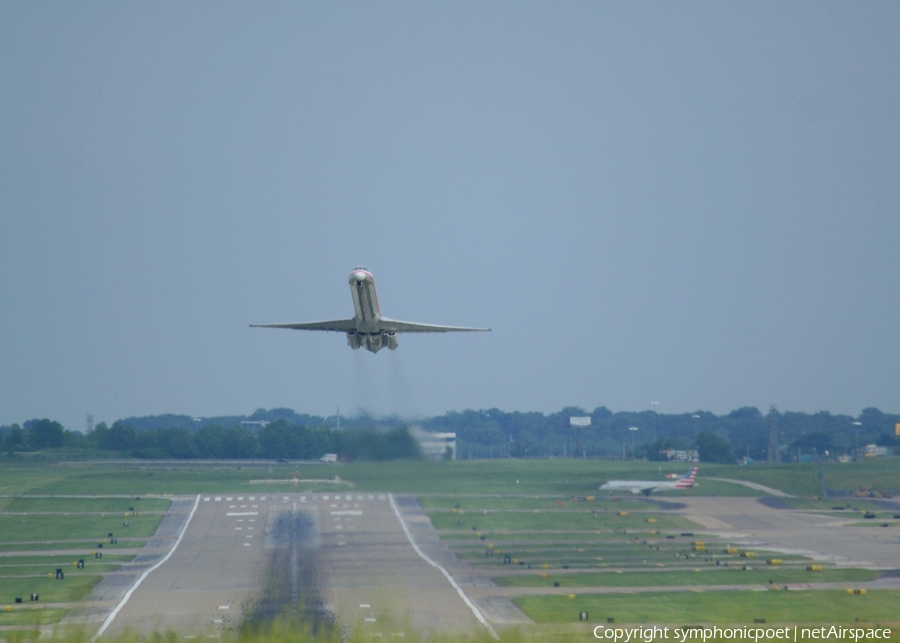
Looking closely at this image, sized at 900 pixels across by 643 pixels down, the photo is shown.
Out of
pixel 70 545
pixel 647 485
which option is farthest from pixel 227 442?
pixel 647 485

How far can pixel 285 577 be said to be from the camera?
84125 mm

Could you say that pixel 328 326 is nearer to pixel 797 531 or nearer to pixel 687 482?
pixel 797 531

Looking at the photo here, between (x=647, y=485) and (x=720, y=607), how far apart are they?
273 feet

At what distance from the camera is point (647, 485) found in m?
159

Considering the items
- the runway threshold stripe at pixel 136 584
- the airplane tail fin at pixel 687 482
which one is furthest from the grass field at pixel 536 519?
the runway threshold stripe at pixel 136 584

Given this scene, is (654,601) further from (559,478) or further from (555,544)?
(559,478)

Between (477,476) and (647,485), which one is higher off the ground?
(477,476)

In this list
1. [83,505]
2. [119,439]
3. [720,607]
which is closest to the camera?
[720,607]

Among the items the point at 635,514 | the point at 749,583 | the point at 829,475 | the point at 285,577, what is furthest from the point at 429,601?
the point at 829,475

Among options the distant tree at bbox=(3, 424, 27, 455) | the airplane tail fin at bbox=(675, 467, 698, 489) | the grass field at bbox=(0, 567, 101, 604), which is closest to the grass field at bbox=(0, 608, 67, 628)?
the grass field at bbox=(0, 567, 101, 604)

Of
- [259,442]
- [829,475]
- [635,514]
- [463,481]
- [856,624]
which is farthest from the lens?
[829,475]

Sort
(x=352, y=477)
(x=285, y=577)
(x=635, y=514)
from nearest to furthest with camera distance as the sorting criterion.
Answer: (x=285, y=577) → (x=352, y=477) → (x=635, y=514)

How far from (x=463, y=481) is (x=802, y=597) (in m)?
46.3

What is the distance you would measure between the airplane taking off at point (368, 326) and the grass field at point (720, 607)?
892 inches
